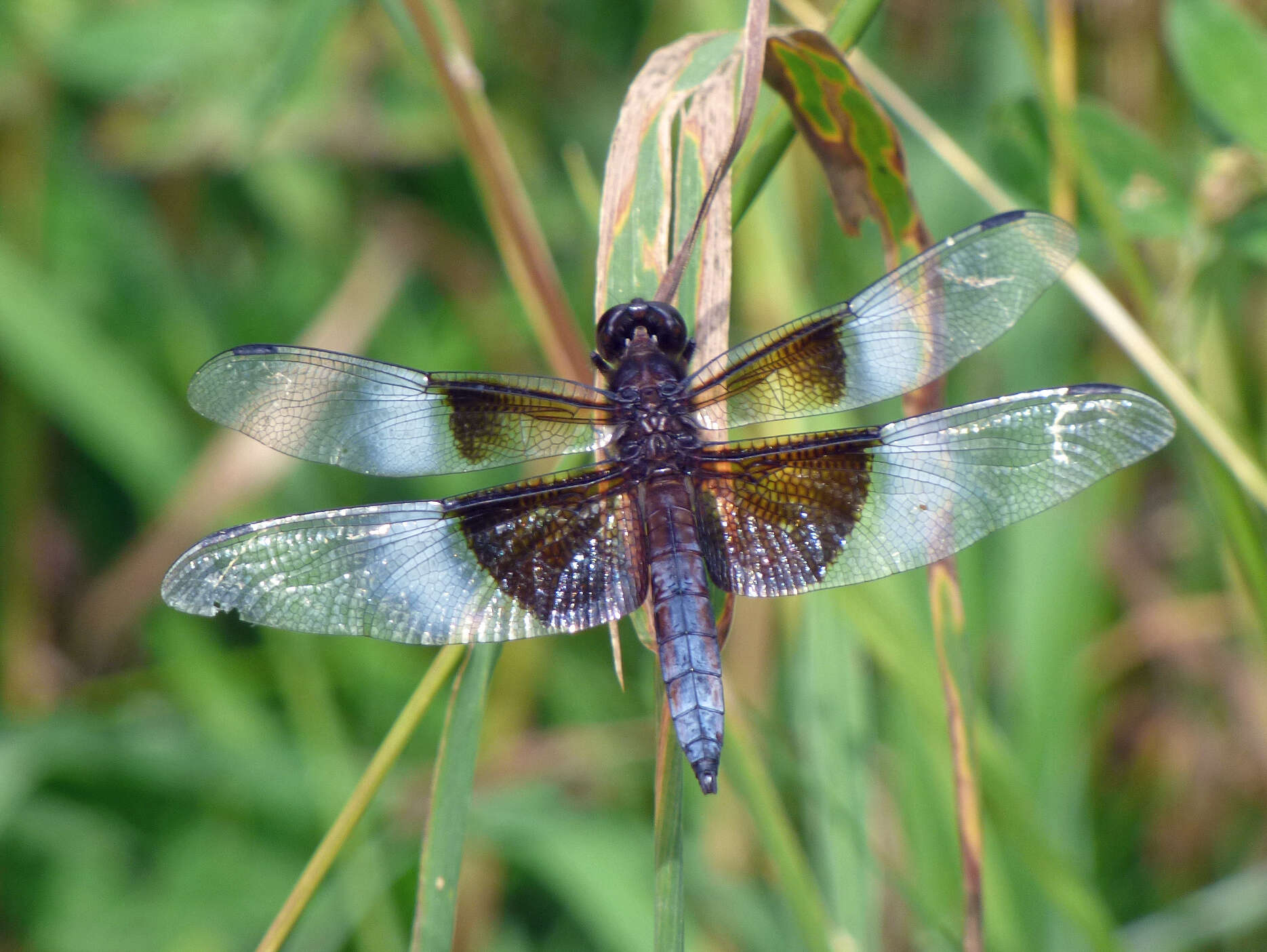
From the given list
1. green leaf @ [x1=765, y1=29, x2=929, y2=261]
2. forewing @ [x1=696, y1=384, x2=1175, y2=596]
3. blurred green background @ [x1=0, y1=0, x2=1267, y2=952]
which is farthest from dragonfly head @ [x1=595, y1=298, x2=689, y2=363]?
blurred green background @ [x1=0, y1=0, x2=1267, y2=952]

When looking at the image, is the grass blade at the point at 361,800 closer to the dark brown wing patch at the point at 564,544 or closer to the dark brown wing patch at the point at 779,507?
the dark brown wing patch at the point at 564,544

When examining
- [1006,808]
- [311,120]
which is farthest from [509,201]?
[311,120]

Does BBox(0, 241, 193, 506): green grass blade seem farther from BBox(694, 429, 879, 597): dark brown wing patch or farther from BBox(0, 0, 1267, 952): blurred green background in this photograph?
BBox(694, 429, 879, 597): dark brown wing patch

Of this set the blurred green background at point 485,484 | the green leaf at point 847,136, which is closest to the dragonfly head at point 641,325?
the green leaf at point 847,136

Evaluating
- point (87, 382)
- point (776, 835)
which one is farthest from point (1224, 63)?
point (87, 382)

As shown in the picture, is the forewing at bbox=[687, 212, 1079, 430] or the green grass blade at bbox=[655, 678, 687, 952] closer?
the green grass blade at bbox=[655, 678, 687, 952]

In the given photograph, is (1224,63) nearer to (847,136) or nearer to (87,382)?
(847,136)
